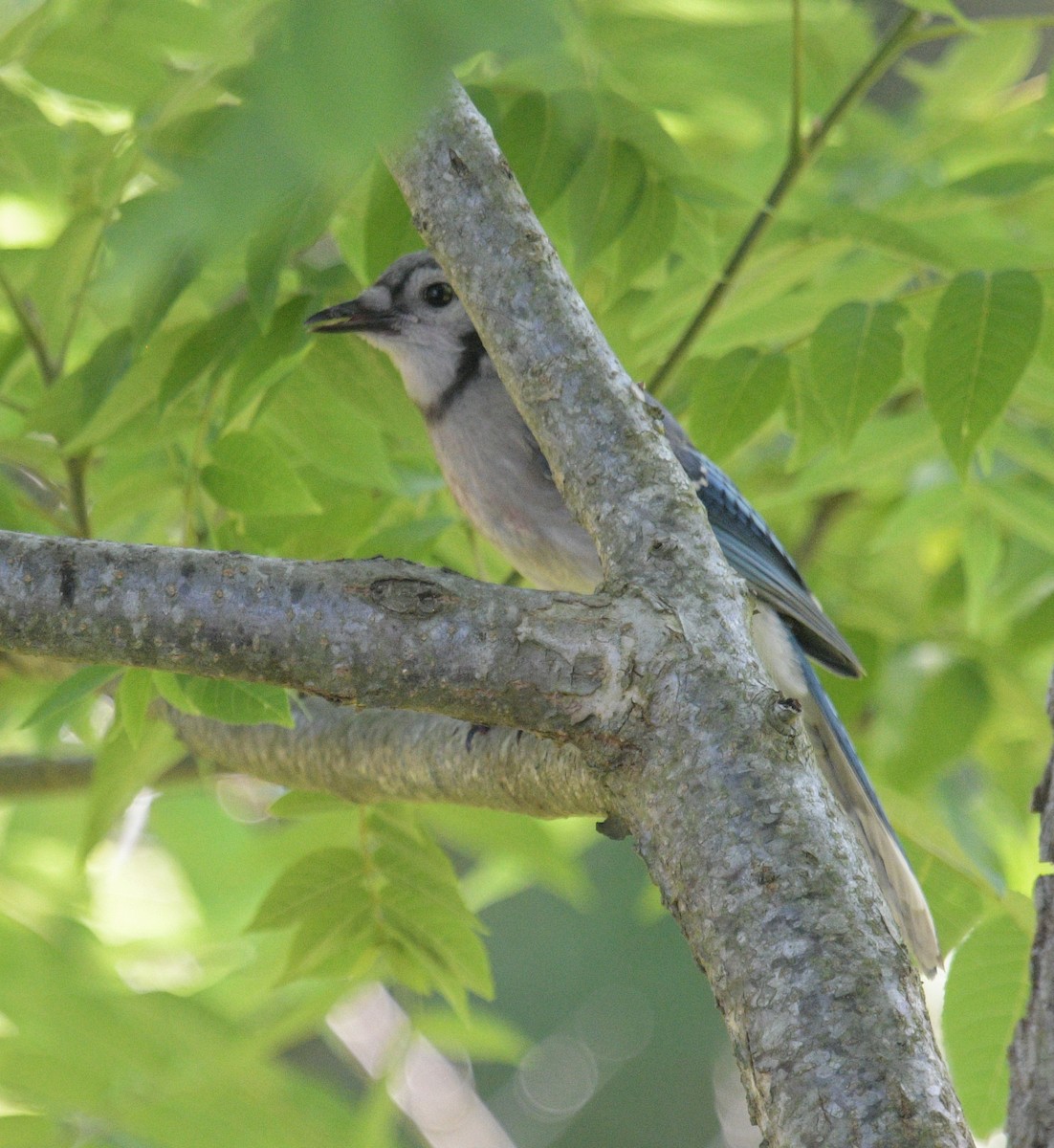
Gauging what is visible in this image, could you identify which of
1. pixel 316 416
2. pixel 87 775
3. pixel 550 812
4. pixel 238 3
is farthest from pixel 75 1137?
pixel 238 3

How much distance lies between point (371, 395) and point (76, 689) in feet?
1.85

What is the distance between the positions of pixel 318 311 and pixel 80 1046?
3.02 ft

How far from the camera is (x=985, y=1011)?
141cm

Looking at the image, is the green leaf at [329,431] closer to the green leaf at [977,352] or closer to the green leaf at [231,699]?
the green leaf at [231,699]

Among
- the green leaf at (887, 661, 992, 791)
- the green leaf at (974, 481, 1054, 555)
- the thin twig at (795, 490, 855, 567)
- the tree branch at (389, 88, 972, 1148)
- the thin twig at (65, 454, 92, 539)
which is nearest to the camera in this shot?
the tree branch at (389, 88, 972, 1148)

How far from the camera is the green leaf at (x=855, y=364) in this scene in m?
1.56

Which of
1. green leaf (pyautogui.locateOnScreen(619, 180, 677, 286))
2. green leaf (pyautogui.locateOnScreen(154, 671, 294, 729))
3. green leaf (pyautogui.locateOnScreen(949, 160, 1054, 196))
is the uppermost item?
green leaf (pyautogui.locateOnScreen(949, 160, 1054, 196))

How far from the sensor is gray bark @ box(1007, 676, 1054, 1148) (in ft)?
3.72

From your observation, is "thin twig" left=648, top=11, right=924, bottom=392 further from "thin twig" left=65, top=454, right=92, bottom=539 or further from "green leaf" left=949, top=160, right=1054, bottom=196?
"thin twig" left=65, top=454, right=92, bottom=539

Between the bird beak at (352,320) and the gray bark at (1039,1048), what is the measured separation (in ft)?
3.21

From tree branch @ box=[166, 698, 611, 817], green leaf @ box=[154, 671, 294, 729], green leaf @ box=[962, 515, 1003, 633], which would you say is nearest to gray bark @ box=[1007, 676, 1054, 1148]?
tree branch @ box=[166, 698, 611, 817]

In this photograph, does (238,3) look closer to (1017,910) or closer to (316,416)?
(316,416)

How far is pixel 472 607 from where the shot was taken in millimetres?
1062

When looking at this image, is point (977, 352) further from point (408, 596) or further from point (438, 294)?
point (438, 294)
